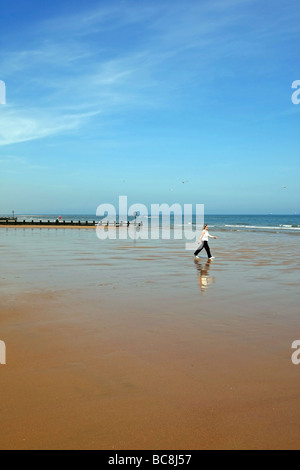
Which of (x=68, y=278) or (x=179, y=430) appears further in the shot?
(x=68, y=278)

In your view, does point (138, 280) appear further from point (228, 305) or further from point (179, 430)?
point (179, 430)

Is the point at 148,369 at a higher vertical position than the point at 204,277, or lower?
lower

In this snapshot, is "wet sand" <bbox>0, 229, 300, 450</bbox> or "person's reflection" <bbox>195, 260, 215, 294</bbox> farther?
"person's reflection" <bbox>195, 260, 215, 294</bbox>

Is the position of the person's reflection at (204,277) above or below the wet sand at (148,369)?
above

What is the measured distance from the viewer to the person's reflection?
1166 cm

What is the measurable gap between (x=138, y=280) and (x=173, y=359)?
6.89 m

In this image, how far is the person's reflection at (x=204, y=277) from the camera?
38.2 ft

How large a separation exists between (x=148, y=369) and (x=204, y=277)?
837 centimetres

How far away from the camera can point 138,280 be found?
41.2 ft

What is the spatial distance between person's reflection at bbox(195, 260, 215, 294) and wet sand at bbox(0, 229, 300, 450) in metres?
0.72

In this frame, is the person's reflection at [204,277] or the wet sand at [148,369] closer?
the wet sand at [148,369]

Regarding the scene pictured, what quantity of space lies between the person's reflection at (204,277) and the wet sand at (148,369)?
2.37 ft

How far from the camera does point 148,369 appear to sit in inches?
211
